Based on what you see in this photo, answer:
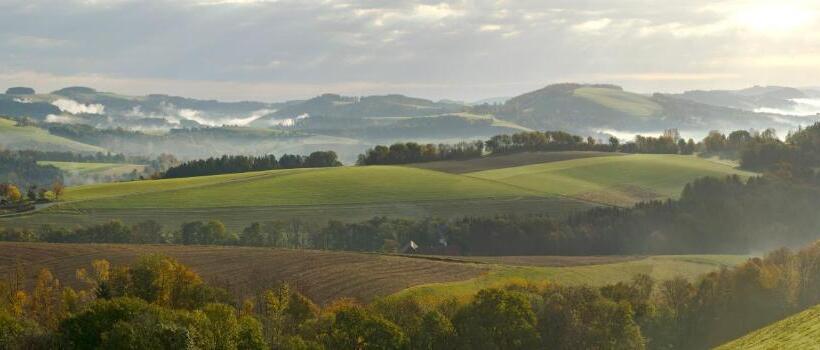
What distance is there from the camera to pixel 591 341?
58.4m

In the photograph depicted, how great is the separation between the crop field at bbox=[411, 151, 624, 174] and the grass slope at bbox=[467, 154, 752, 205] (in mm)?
5086

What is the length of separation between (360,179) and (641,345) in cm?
9874

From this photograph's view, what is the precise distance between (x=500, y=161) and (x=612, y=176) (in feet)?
103

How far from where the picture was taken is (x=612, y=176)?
6432 inches

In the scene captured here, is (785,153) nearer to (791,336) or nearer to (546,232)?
(546,232)

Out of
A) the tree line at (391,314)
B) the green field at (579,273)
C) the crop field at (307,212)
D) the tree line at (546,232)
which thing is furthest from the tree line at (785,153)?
the tree line at (391,314)

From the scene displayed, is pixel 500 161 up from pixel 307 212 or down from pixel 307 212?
up

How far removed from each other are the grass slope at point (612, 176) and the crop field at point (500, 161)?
509 centimetres

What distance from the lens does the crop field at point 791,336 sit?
123ft

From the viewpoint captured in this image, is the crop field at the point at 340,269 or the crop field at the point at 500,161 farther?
the crop field at the point at 500,161

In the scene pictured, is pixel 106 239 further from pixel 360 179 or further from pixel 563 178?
pixel 563 178

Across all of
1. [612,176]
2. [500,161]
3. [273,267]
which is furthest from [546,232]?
[500,161]

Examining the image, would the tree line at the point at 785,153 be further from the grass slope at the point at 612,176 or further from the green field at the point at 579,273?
the green field at the point at 579,273

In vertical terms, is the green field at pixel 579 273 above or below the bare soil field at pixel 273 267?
below
